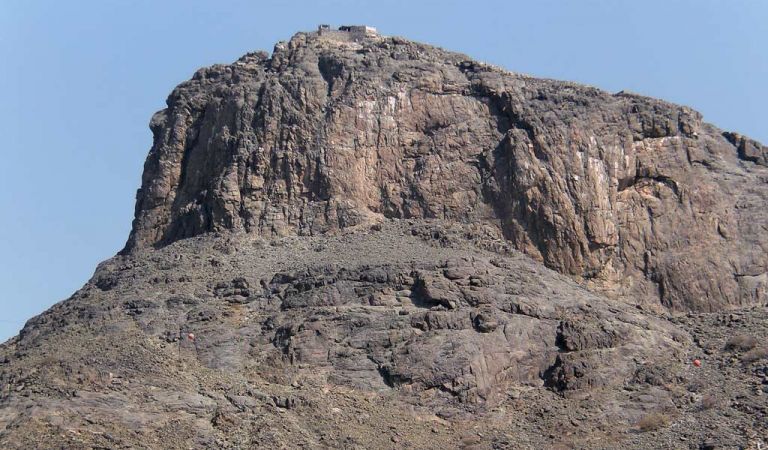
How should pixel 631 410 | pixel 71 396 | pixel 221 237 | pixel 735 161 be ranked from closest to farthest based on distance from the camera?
pixel 71 396 → pixel 631 410 → pixel 221 237 → pixel 735 161

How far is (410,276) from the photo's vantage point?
59.5 metres

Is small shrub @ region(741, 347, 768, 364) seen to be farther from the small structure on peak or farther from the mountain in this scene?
the small structure on peak

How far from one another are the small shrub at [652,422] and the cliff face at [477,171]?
9868 mm

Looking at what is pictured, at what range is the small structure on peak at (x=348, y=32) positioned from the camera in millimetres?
71438

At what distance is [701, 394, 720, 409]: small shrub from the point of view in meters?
55.9

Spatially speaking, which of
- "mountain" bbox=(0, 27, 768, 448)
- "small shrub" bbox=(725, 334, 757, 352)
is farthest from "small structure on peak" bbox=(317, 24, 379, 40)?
"small shrub" bbox=(725, 334, 757, 352)

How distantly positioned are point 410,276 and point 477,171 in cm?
828

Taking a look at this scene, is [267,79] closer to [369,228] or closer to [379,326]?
[369,228]

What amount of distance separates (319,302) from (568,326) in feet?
28.5

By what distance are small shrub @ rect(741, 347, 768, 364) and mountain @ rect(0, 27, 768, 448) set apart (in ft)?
0.36

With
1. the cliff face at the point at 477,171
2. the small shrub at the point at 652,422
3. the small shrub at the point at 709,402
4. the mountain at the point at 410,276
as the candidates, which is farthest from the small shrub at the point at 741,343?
the small shrub at the point at 652,422

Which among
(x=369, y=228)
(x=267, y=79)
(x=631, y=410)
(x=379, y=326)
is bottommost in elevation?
(x=631, y=410)

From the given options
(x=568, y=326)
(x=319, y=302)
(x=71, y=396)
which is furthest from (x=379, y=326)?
(x=71, y=396)

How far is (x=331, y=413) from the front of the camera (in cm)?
5362
